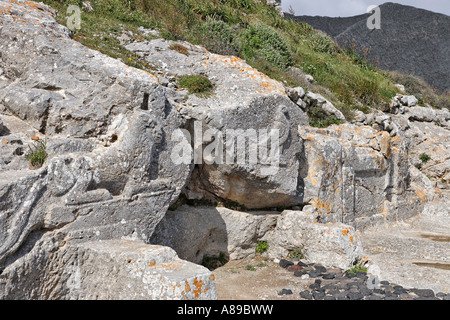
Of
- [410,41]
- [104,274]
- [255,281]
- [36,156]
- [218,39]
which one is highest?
[410,41]

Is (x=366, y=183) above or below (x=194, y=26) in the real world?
below

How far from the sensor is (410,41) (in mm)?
24859

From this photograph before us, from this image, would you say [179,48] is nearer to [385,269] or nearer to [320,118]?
[320,118]

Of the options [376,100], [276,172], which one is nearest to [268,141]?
[276,172]

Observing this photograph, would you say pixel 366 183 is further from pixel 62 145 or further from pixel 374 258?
pixel 62 145

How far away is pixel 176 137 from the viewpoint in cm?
585

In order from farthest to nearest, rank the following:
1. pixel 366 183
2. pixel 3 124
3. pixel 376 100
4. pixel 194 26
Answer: pixel 376 100, pixel 194 26, pixel 366 183, pixel 3 124

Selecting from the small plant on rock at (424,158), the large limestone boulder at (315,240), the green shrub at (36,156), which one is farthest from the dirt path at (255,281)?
the small plant on rock at (424,158)

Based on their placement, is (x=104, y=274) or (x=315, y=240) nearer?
(x=104, y=274)

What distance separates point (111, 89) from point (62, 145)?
41.1 inches

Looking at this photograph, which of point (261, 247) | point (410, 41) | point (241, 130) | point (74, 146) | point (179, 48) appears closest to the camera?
point (74, 146)

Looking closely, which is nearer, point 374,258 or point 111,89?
point 111,89

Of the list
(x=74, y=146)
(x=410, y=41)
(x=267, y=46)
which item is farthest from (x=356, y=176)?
(x=410, y=41)

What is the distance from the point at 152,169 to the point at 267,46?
894 centimetres
